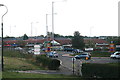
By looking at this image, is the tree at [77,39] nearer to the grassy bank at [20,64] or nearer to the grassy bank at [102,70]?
the grassy bank at [20,64]

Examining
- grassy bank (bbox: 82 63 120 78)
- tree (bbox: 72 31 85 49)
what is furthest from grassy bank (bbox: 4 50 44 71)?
tree (bbox: 72 31 85 49)

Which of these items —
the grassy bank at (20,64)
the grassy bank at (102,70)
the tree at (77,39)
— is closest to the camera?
the grassy bank at (102,70)

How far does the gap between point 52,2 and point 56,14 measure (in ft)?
8.30

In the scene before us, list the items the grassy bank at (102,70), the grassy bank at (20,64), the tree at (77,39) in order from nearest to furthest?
1. the grassy bank at (102,70)
2. the grassy bank at (20,64)
3. the tree at (77,39)

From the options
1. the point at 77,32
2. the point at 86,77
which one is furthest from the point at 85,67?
the point at 77,32

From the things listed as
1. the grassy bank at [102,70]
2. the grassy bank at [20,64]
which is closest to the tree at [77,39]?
the grassy bank at [20,64]

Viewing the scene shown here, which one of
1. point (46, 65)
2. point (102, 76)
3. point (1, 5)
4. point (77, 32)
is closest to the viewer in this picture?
point (102, 76)

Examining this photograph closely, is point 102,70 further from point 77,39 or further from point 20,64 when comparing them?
point 77,39

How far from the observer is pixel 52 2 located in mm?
31422

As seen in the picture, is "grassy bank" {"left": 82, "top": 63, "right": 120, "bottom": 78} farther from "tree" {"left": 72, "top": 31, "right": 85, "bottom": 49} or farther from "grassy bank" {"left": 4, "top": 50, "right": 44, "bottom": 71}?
"tree" {"left": 72, "top": 31, "right": 85, "bottom": 49}


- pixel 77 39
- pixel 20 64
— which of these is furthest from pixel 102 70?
pixel 77 39

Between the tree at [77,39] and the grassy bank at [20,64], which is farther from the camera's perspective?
the tree at [77,39]

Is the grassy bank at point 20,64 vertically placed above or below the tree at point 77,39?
below

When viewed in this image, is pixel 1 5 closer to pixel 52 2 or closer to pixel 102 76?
pixel 102 76
